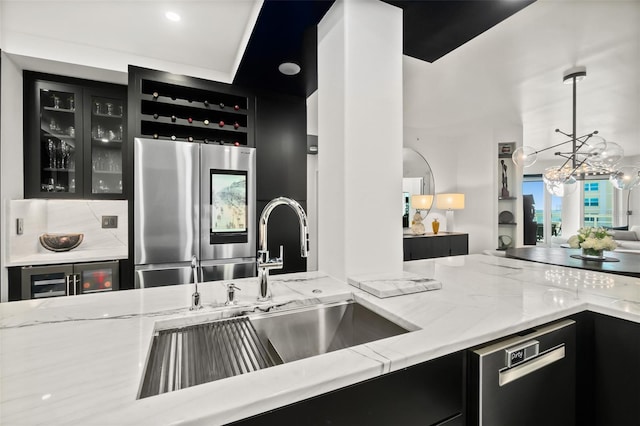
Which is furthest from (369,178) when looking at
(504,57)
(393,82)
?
(504,57)

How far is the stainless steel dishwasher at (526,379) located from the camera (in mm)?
732

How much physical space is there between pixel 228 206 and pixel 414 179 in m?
3.16

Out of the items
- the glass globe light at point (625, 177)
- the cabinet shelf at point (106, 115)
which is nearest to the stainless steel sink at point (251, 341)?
the cabinet shelf at point (106, 115)

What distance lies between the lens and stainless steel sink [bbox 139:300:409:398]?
0.72 m

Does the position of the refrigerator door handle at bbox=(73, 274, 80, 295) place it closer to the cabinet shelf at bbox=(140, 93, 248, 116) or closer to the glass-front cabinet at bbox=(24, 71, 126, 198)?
the glass-front cabinet at bbox=(24, 71, 126, 198)

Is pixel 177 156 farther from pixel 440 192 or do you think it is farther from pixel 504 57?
pixel 440 192

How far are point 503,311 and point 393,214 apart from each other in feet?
2.07

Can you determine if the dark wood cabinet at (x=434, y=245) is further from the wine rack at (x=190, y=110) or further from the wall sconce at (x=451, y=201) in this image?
the wine rack at (x=190, y=110)

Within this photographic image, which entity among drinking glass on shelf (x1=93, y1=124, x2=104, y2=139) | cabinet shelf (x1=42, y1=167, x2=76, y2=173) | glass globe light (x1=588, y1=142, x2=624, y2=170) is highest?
drinking glass on shelf (x1=93, y1=124, x2=104, y2=139)

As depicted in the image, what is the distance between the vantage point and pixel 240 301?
3.43ft

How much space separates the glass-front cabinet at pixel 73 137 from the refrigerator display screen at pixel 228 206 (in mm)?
917

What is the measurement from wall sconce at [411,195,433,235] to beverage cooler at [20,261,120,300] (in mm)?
3721

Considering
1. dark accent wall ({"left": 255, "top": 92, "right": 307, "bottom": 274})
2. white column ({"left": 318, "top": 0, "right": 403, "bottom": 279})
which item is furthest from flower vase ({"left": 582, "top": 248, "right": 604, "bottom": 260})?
dark accent wall ({"left": 255, "top": 92, "right": 307, "bottom": 274})

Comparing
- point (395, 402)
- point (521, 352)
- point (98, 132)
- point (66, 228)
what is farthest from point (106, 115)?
point (521, 352)
